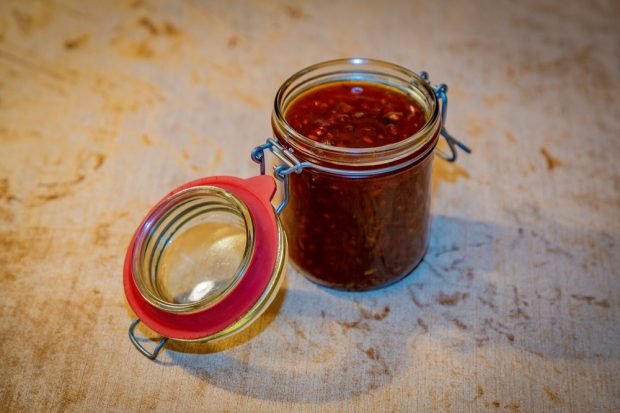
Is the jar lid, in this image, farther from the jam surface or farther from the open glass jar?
the jam surface

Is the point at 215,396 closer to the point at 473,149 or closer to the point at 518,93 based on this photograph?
the point at 473,149

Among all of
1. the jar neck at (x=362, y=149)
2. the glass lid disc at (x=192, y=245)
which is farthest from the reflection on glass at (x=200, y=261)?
the jar neck at (x=362, y=149)

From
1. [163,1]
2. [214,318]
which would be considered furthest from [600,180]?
[163,1]

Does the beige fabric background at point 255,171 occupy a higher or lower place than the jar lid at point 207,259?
lower

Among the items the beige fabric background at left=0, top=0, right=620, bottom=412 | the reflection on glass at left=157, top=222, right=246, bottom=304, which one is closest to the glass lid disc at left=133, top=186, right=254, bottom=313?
the reflection on glass at left=157, top=222, right=246, bottom=304

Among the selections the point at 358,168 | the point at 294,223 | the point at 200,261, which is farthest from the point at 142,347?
the point at 358,168

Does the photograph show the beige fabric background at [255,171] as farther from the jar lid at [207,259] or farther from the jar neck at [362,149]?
the jar neck at [362,149]
